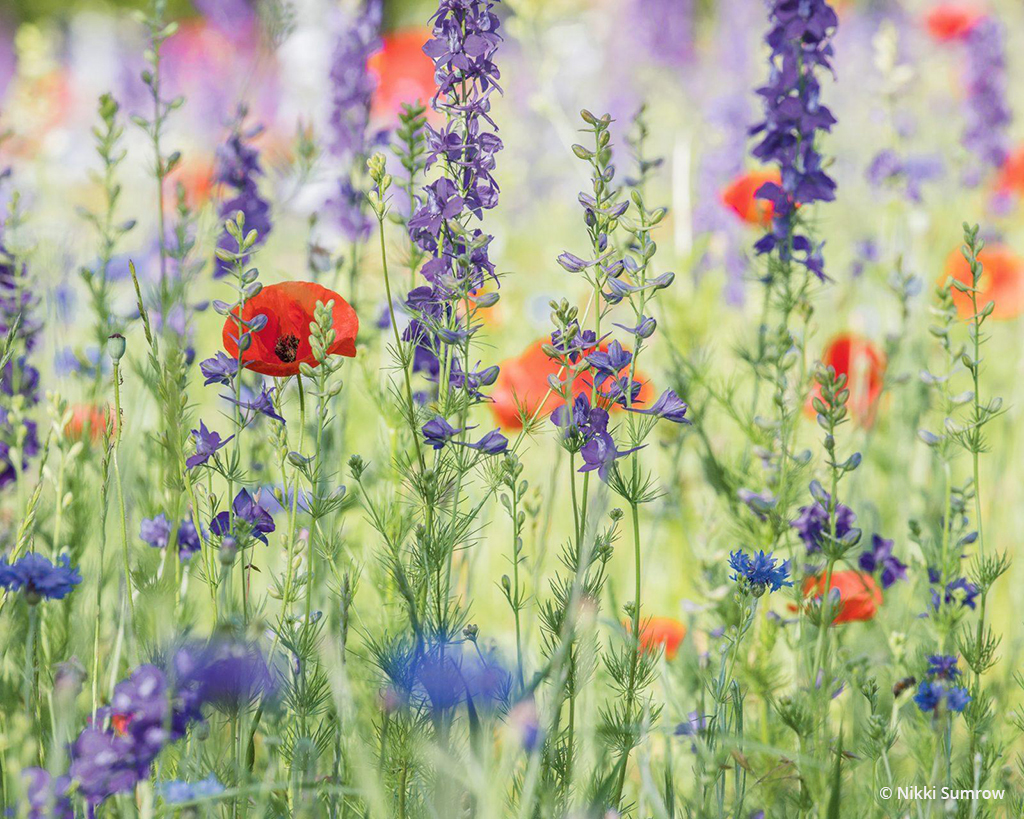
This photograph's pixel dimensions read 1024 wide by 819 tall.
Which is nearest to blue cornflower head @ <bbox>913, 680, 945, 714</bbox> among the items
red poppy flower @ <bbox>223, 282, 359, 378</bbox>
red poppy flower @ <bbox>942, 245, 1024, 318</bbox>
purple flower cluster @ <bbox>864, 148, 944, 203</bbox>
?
red poppy flower @ <bbox>223, 282, 359, 378</bbox>

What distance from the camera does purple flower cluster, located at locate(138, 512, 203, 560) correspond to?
1.37 metres

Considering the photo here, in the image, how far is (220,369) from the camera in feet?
3.82

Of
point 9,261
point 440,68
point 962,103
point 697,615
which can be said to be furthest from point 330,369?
point 962,103

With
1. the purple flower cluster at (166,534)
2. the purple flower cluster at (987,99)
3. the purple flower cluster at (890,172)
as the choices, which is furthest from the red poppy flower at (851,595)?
the purple flower cluster at (987,99)

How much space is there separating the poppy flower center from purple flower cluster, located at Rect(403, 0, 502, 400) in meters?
0.19

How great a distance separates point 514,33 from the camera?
104 inches

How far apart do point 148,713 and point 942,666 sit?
107 cm

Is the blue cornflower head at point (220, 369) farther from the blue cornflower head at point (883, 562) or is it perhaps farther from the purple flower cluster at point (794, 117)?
the blue cornflower head at point (883, 562)

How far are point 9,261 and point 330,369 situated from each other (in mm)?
855

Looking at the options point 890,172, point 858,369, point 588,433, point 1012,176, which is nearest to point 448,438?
point 588,433

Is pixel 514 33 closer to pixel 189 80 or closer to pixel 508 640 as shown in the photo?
pixel 508 640

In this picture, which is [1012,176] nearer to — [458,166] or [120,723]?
[458,166]

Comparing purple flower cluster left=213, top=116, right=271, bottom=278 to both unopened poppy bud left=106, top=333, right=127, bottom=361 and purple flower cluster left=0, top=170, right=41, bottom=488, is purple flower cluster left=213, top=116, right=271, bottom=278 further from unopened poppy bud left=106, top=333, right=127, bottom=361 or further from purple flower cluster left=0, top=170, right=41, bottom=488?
unopened poppy bud left=106, top=333, right=127, bottom=361

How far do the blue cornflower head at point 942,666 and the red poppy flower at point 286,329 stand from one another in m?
0.93
